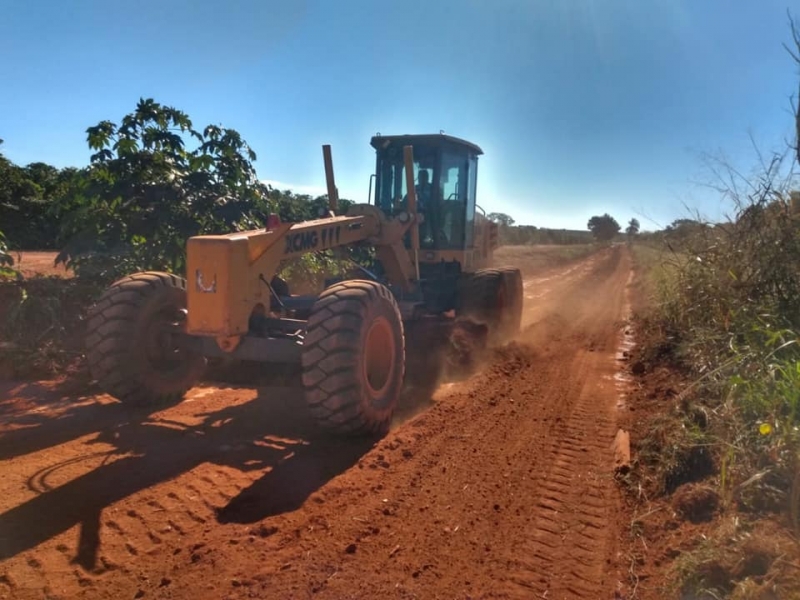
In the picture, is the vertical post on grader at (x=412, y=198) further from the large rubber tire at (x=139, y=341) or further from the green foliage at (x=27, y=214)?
the green foliage at (x=27, y=214)

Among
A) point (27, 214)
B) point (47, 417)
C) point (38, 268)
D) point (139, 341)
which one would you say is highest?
point (27, 214)

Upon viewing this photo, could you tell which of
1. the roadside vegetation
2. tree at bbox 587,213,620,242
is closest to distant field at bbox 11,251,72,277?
the roadside vegetation

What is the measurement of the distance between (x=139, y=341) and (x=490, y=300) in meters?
4.97

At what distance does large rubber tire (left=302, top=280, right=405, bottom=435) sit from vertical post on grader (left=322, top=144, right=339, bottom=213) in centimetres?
299

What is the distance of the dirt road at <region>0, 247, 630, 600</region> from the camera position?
311cm

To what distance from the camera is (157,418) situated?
554cm

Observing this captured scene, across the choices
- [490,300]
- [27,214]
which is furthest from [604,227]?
[490,300]

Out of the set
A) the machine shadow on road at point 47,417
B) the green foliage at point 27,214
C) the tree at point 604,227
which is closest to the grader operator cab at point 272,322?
the machine shadow on road at point 47,417

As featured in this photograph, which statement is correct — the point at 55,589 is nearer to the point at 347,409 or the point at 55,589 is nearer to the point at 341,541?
the point at 341,541

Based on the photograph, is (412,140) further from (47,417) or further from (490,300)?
(47,417)

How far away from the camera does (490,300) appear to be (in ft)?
29.4

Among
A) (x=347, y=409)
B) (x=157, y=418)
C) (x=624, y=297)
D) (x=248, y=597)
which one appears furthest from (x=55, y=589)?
(x=624, y=297)

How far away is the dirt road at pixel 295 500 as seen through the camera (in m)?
3.11

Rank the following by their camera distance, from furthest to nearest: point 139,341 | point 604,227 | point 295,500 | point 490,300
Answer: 1. point 604,227
2. point 490,300
3. point 139,341
4. point 295,500
